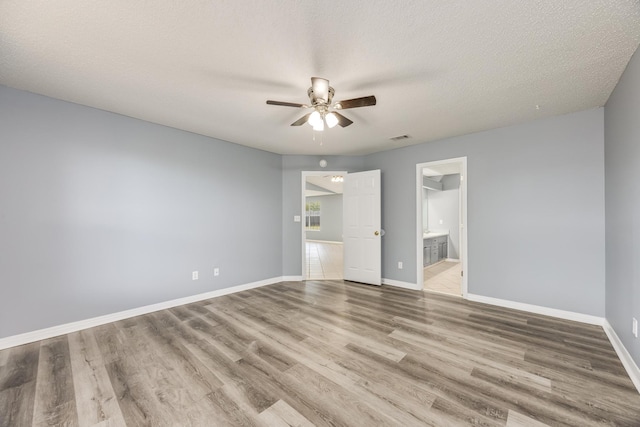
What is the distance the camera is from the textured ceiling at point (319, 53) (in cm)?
160

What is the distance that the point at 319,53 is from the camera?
1.98m

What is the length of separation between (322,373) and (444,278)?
4114 mm

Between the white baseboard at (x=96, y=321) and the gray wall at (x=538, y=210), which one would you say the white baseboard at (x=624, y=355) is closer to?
the gray wall at (x=538, y=210)

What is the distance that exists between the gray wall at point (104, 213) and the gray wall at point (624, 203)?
15.2 feet

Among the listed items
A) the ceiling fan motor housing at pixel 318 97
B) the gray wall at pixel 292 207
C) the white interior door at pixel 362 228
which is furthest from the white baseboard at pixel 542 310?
the ceiling fan motor housing at pixel 318 97

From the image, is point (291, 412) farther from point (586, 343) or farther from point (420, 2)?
point (586, 343)

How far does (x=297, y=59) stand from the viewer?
2059 millimetres

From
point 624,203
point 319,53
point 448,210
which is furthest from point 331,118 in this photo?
point 448,210

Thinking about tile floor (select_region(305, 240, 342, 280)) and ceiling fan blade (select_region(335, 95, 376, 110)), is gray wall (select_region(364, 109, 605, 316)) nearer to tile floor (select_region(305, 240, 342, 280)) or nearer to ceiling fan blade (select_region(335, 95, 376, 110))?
ceiling fan blade (select_region(335, 95, 376, 110))

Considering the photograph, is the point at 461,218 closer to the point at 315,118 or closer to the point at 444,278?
the point at 444,278

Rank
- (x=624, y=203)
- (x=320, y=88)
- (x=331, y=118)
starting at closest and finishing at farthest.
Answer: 1. (x=320, y=88)
2. (x=624, y=203)
3. (x=331, y=118)

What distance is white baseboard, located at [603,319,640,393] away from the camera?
1904 millimetres

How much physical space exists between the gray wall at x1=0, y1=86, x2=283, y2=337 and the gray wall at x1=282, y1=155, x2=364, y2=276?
0.92m

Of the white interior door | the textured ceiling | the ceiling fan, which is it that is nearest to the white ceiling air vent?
the white interior door
